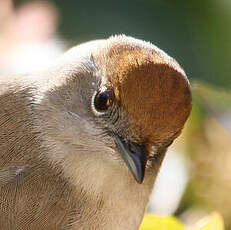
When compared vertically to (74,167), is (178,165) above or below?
below

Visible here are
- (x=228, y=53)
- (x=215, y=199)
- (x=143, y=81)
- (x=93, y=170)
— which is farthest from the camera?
(x=228, y=53)

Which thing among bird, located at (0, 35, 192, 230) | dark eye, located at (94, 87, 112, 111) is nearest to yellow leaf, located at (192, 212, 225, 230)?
bird, located at (0, 35, 192, 230)

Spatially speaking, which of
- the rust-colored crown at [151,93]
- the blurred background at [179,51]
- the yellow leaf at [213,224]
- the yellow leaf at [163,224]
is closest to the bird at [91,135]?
the rust-colored crown at [151,93]

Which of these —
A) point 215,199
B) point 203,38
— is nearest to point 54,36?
point 203,38

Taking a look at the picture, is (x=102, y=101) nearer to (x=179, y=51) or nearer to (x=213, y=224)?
(x=213, y=224)

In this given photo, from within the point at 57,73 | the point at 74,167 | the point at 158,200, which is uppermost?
the point at 57,73

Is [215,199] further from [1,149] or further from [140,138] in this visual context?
[1,149]

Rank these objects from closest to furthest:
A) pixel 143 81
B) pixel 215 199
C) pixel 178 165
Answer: pixel 143 81
pixel 215 199
pixel 178 165

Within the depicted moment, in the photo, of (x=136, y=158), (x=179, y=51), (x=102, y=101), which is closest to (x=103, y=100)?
(x=102, y=101)
